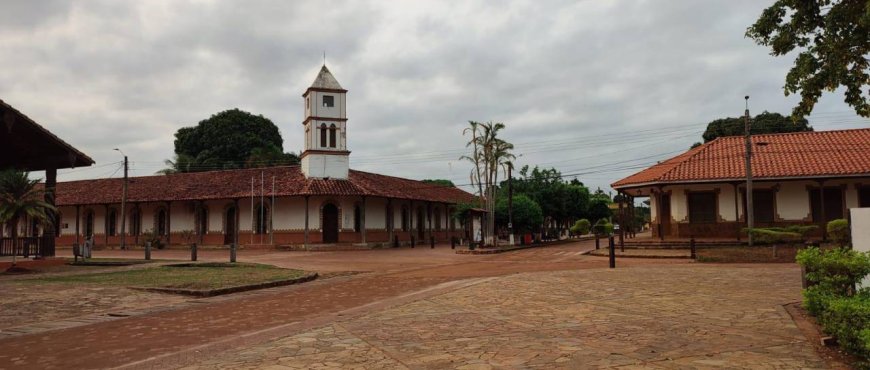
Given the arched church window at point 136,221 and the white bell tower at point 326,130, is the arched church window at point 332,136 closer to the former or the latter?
the white bell tower at point 326,130

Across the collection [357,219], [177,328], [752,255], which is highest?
[357,219]

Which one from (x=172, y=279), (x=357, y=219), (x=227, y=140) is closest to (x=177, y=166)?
(x=227, y=140)

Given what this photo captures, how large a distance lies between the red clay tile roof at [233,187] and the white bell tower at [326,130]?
0.90 m

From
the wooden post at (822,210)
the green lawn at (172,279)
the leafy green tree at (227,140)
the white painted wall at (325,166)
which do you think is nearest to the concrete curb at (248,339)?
the green lawn at (172,279)

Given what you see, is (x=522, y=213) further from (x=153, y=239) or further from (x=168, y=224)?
(x=153, y=239)

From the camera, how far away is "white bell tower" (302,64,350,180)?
125 feet

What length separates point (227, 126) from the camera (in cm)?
6100

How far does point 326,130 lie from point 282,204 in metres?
5.49

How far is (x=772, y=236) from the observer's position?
906 inches

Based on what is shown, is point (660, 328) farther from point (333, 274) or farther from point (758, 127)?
point (758, 127)

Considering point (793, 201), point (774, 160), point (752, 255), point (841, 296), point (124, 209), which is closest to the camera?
point (841, 296)

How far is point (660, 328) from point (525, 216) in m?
31.7

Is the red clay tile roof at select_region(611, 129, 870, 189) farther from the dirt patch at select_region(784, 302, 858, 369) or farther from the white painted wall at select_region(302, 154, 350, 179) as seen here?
the dirt patch at select_region(784, 302, 858, 369)

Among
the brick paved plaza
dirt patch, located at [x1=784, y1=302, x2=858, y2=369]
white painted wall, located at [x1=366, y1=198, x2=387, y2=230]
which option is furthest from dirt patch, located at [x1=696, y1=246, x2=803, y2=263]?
white painted wall, located at [x1=366, y1=198, x2=387, y2=230]
